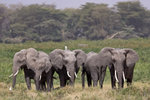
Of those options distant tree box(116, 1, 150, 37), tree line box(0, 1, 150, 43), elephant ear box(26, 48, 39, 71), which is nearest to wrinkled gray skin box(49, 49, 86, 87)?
elephant ear box(26, 48, 39, 71)

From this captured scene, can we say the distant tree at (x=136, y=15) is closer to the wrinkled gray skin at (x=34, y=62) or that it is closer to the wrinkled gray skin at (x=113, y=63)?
the wrinkled gray skin at (x=113, y=63)

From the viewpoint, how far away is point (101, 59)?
15727 millimetres

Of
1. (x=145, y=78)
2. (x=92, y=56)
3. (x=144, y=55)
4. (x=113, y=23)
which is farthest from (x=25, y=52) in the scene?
(x=113, y=23)

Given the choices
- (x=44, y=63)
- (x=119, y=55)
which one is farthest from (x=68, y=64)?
(x=119, y=55)

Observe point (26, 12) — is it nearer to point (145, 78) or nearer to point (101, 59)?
point (145, 78)

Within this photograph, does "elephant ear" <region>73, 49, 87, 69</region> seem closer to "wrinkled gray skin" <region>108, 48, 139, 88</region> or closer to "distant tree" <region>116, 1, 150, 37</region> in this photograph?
"wrinkled gray skin" <region>108, 48, 139, 88</region>

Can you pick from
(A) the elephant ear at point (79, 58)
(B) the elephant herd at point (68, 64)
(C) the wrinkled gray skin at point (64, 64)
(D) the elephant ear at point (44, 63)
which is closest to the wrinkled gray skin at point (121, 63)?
(B) the elephant herd at point (68, 64)

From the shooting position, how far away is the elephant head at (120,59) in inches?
580

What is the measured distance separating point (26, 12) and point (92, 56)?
58609 millimetres

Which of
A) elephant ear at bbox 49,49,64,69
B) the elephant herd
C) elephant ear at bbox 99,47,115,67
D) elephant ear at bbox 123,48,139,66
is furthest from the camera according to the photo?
elephant ear at bbox 49,49,64,69

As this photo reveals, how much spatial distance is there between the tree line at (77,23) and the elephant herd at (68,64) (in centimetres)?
4939

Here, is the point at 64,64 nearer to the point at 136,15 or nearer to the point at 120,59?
the point at 120,59

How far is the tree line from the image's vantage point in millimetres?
68000

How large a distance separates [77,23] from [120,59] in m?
58.4
